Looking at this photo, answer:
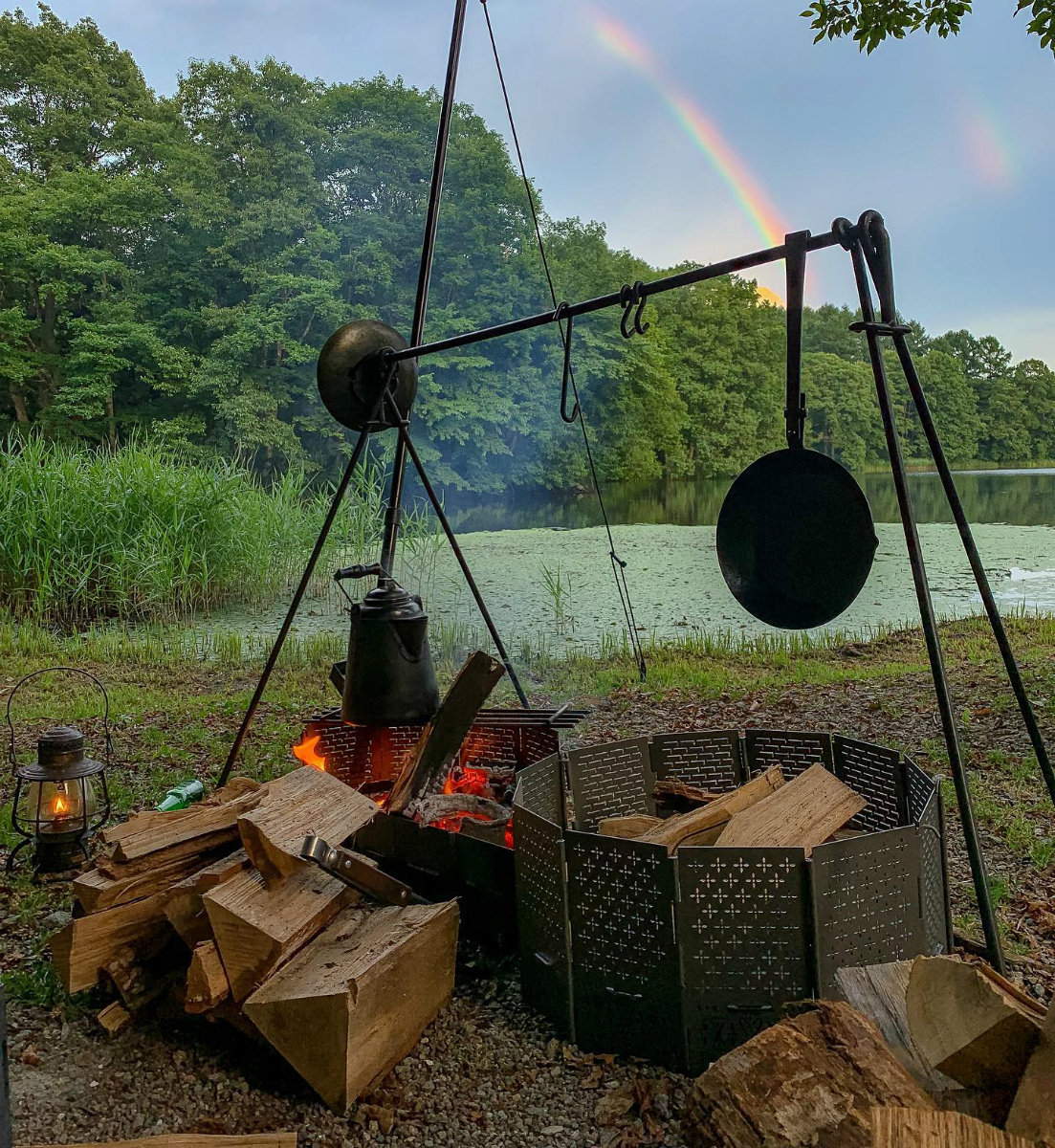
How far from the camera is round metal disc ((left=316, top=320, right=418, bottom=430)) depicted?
2.29 m

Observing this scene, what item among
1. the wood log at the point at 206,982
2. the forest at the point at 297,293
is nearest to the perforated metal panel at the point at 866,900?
the wood log at the point at 206,982

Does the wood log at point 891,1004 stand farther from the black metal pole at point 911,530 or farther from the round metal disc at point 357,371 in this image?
the round metal disc at point 357,371

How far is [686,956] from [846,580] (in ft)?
2.19

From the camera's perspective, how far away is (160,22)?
33.4 ft

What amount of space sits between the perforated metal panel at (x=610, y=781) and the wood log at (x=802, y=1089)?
0.83 meters

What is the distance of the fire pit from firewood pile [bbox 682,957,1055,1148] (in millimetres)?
217

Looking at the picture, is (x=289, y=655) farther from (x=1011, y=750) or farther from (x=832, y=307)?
(x=832, y=307)

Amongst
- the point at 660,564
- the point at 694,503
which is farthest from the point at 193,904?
the point at 694,503

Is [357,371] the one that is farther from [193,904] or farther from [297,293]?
[297,293]

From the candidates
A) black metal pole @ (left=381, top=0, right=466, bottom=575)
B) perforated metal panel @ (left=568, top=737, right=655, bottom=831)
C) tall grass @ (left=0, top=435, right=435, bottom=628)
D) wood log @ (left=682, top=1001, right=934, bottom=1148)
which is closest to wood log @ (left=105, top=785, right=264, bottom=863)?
perforated metal panel @ (left=568, top=737, right=655, bottom=831)

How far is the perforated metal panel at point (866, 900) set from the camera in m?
1.43

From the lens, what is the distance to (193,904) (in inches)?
64.7

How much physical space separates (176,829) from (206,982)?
0.42m

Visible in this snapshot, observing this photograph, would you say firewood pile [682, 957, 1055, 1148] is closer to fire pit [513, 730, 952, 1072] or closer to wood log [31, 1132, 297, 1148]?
fire pit [513, 730, 952, 1072]
